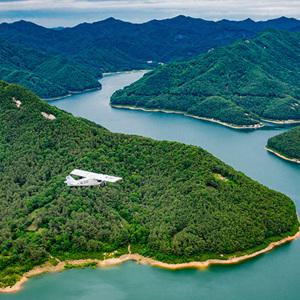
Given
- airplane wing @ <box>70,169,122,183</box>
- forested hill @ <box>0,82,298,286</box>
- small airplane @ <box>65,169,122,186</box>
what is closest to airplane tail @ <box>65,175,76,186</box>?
small airplane @ <box>65,169,122,186</box>

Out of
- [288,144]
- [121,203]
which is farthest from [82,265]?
[288,144]

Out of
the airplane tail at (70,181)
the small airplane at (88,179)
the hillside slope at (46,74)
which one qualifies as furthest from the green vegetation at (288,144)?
the hillside slope at (46,74)

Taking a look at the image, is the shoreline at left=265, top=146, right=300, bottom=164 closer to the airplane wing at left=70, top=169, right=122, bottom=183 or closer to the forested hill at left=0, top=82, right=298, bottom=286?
the forested hill at left=0, top=82, right=298, bottom=286

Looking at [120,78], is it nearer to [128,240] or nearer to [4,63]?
[4,63]

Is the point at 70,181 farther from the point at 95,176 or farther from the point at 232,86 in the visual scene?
the point at 232,86

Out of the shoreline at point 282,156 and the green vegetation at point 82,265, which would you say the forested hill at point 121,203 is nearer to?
the green vegetation at point 82,265

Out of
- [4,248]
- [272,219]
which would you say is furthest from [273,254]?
[4,248]
